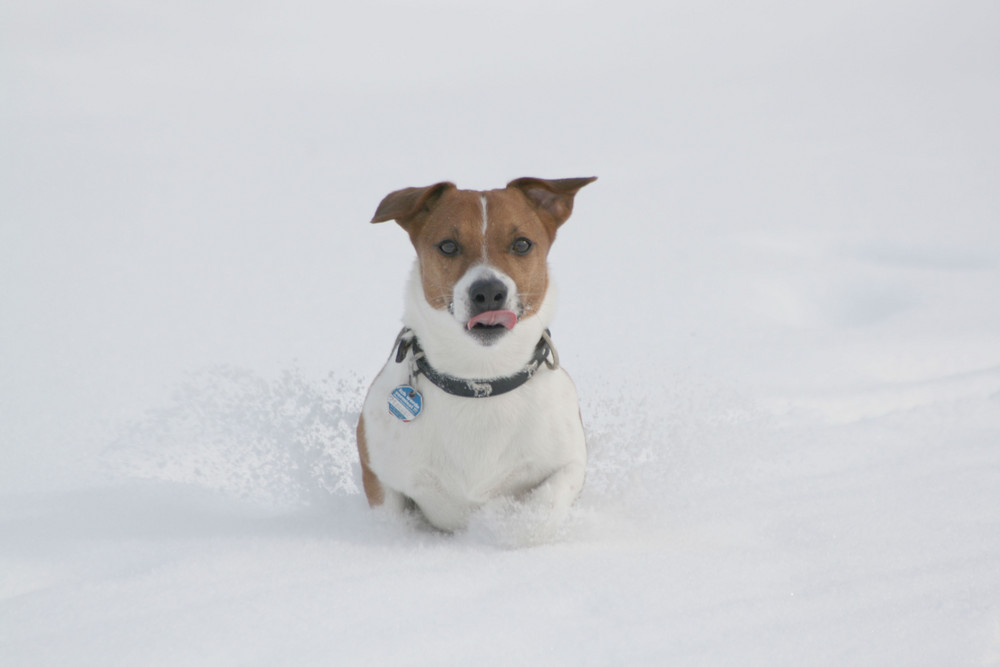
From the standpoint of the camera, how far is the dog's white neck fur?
11.6 ft

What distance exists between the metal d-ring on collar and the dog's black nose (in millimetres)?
374

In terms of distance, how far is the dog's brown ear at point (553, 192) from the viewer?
3732 millimetres

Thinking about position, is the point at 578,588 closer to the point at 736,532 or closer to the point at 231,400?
the point at 736,532

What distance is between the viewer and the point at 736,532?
3.72m

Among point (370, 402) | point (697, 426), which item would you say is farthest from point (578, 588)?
point (697, 426)

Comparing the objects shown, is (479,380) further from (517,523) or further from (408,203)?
(408,203)

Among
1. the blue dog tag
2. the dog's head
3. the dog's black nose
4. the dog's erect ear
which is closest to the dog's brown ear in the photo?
the dog's head

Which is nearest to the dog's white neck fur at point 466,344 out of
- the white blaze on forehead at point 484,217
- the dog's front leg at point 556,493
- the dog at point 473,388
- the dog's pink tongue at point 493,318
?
the dog at point 473,388

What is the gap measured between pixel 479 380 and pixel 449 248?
0.52 meters

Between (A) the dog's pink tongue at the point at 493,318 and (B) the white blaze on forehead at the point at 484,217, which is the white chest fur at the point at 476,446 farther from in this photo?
(B) the white blaze on forehead at the point at 484,217

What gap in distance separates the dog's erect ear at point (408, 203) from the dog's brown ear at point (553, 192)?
31 centimetres

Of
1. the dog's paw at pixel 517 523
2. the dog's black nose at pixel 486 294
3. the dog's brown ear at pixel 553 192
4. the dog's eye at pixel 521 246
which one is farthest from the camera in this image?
the dog's brown ear at pixel 553 192

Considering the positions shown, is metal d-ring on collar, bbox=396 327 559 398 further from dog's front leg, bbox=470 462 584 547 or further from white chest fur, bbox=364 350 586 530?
dog's front leg, bbox=470 462 584 547

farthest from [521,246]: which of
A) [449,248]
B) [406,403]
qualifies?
[406,403]
